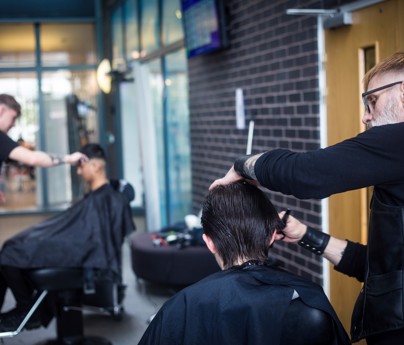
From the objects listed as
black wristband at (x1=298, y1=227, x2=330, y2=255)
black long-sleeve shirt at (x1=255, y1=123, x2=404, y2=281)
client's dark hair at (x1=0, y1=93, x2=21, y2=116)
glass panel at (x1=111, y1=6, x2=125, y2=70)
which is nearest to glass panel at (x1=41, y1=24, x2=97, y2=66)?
glass panel at (x1=111, y1=6, x2=125, y2=70)

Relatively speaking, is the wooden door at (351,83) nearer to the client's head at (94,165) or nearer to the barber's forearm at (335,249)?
the barber's forearm at (335,249)

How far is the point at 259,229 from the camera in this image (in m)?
2.26

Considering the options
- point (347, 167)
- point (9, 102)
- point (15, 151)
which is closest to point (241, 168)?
point (347, 167)

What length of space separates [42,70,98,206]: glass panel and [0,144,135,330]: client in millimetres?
7058

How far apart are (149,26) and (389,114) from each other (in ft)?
25.4

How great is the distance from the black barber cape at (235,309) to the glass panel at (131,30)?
8406 millimetres

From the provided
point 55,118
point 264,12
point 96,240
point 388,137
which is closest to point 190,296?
point 388,137

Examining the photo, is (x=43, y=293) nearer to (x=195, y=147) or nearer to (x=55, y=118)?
(x=195, y=147)

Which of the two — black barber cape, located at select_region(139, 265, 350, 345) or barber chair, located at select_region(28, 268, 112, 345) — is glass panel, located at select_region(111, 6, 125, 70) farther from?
black barber cape, located at select_region(139, 265, 350, 345)

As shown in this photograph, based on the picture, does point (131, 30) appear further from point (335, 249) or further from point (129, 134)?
point (335, 249)

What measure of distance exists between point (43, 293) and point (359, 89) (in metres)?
2.34

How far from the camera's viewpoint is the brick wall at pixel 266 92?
15.4ft

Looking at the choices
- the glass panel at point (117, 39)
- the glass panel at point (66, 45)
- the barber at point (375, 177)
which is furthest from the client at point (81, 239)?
the glass panel at point (66, 45)

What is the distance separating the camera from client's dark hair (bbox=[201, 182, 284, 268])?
2250mm
